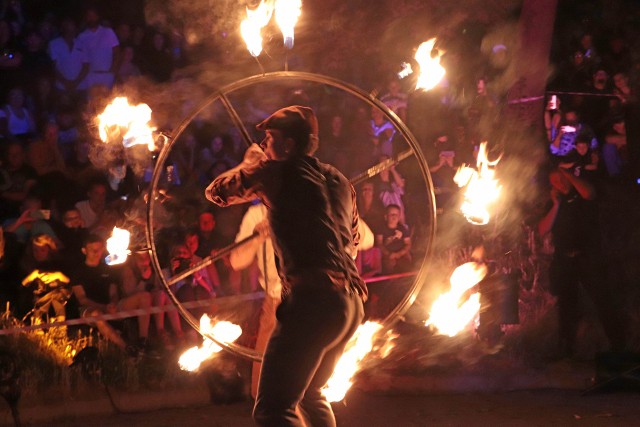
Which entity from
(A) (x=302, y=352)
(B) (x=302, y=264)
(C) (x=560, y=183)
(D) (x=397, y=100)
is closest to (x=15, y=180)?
(D) (x=397, y=100)

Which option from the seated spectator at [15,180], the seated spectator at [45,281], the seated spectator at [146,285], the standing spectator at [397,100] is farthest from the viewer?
the standing spectator at [397,100]

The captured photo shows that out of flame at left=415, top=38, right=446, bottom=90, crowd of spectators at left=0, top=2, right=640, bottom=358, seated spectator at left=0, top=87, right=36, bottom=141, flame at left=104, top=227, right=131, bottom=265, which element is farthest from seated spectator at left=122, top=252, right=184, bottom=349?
flame at left=415, top=38, right=446, bottom=90

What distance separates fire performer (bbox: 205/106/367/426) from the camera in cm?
458

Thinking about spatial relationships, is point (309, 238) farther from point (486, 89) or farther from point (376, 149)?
point (486, 89)

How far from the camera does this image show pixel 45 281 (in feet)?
29.3

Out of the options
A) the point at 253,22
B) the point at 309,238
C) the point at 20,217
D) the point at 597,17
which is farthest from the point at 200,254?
the point at 597,17

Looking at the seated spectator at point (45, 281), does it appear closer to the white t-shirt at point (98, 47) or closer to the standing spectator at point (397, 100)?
the white t-shirt at point (98, 47)

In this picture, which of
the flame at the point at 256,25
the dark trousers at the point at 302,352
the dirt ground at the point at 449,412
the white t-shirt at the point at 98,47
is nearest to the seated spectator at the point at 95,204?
the white t-shirt at the point at 98,47

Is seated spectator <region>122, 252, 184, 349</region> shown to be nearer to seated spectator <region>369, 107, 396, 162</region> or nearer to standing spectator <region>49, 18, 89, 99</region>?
standing spectator <region>49, 18, 89, 99</region>

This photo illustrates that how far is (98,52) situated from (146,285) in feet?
8.79

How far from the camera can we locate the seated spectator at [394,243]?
9391 mm

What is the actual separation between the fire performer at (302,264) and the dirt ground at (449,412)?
A: 2.86 m

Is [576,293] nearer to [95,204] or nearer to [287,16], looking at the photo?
[95,204]

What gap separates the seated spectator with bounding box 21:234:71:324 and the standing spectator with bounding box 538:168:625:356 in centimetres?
475
